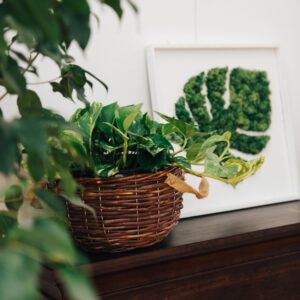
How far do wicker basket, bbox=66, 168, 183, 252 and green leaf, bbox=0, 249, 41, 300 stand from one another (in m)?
0.49

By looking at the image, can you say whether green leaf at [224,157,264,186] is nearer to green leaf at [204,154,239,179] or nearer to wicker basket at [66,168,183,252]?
green leaf at [204,154,239,179]

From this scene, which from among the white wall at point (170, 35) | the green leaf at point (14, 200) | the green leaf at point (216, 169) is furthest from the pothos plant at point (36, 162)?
the white wall at point (170, 35)

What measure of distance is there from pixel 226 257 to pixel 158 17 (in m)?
0.63

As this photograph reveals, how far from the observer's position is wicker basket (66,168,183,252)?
82 cm

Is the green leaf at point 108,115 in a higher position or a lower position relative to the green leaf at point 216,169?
higher

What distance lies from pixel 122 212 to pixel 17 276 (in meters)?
0.52

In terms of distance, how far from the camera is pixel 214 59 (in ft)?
4.12

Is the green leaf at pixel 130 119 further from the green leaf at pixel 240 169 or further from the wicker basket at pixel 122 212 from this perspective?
the green leaf at pixel 240 169

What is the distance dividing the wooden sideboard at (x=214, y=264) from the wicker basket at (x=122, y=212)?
0.03 metres

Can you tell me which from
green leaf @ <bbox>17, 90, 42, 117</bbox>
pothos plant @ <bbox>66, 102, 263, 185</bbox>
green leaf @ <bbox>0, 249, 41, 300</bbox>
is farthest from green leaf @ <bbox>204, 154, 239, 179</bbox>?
green leaf @ <bbox>0, 249, 41, 300</bbox>

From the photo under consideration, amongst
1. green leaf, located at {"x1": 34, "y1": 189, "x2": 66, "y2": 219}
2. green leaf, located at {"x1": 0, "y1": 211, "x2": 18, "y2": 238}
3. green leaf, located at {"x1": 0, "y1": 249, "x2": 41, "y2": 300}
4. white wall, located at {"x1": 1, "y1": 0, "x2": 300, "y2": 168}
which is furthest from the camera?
white wall, located at {"x1": 1, "y1": 0, "x2": 300, "y2": 168}

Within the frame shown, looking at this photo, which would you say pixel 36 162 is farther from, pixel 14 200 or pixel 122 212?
pixel 122 212

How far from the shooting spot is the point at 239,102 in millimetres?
1285

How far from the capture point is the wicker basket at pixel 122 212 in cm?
82
